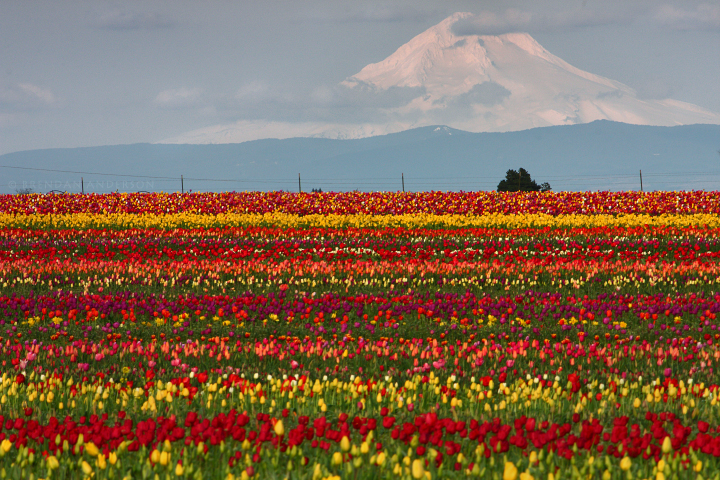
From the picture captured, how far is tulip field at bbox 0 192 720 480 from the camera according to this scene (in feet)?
13.5

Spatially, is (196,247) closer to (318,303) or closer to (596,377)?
(318,303)

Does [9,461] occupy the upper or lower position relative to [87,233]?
lower

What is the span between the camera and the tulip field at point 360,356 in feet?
13.5

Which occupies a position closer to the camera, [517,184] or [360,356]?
[360,356]

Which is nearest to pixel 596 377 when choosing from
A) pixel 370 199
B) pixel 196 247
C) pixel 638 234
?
pixel 196 247

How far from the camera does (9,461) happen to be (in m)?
4.11

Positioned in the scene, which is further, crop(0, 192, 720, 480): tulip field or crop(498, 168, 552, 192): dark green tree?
crop(498, 168, 552, 192): dark green tree

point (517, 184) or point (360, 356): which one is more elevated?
point (517, 184)

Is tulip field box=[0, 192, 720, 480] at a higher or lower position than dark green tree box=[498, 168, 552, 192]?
lower

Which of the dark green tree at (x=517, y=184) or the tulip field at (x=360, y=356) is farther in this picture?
the dark green tree at (x=517, y=184)

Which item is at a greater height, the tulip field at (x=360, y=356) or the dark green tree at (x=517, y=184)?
the dark green tree at (x=517, y=184)

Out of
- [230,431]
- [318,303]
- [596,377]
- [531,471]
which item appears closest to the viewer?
[531,471]

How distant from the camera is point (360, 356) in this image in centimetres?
702

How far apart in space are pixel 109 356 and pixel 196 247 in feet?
30.3
